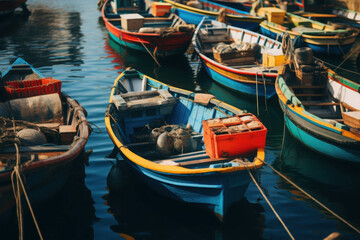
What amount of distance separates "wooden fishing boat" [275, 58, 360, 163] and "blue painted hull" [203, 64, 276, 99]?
46.5 inches

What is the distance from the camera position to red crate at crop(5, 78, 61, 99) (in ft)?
36.1

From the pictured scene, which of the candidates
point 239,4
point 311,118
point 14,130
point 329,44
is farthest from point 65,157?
point 239,4

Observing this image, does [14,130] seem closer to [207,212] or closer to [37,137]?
[37,137]

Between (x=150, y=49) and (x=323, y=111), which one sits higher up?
Answer: (x=150, y=49)

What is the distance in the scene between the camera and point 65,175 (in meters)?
8.95

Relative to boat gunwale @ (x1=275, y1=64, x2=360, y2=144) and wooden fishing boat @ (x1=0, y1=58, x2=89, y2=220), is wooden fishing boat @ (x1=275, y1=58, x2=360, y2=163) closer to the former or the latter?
boat gunwale @ (x1=275, y1=64, x2=360, y2=144)

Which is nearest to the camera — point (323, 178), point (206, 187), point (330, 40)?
point (206, 187)

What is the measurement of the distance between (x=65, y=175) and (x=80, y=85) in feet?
31.2

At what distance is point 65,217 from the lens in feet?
28.6

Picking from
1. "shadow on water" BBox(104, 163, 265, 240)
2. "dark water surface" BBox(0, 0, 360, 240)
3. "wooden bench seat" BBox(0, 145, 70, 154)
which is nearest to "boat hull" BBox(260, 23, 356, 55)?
"dark water surface" BBox(0, 0, 360, 240)

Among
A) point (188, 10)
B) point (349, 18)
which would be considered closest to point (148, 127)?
point (188, 10)

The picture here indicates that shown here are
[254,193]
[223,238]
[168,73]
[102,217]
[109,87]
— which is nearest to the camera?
[223,238]

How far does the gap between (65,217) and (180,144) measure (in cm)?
333

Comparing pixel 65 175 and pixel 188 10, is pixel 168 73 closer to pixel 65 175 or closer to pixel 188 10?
pixel 188 10
